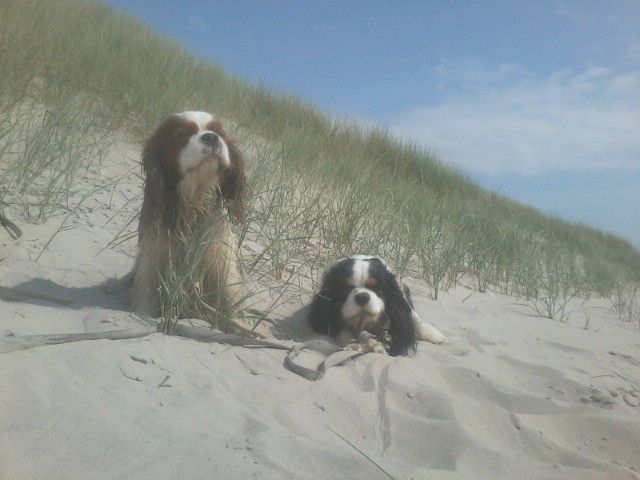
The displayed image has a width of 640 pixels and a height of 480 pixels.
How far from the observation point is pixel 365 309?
14.1ft

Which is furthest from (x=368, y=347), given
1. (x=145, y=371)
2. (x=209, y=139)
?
(x=145, y=371)

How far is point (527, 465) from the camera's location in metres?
2.52

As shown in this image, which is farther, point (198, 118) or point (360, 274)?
point (360, 274)

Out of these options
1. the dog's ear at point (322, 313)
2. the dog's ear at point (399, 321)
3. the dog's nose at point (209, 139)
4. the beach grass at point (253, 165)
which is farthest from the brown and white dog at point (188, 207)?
the dog's ear at point (399, 321)

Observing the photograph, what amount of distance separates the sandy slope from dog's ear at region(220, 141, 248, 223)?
931 mm

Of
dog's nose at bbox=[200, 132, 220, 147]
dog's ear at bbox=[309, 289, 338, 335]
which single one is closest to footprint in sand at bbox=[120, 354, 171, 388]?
dog's nose at bbox=[200, 132, 220, 147]

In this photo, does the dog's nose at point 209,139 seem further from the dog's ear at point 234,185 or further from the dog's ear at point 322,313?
the dog's ear at point 322,313

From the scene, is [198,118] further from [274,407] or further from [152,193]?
[274,407]

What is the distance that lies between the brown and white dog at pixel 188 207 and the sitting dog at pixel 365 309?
2.35 ft

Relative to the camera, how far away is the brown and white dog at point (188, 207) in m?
3.89

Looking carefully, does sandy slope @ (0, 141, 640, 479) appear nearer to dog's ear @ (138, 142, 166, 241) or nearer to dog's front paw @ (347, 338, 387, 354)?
dog's front paw @ (347, 338, 387, 354)

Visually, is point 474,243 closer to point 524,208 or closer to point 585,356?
point 585,356

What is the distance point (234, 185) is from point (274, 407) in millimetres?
1857

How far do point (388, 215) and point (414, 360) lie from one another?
119 inches
